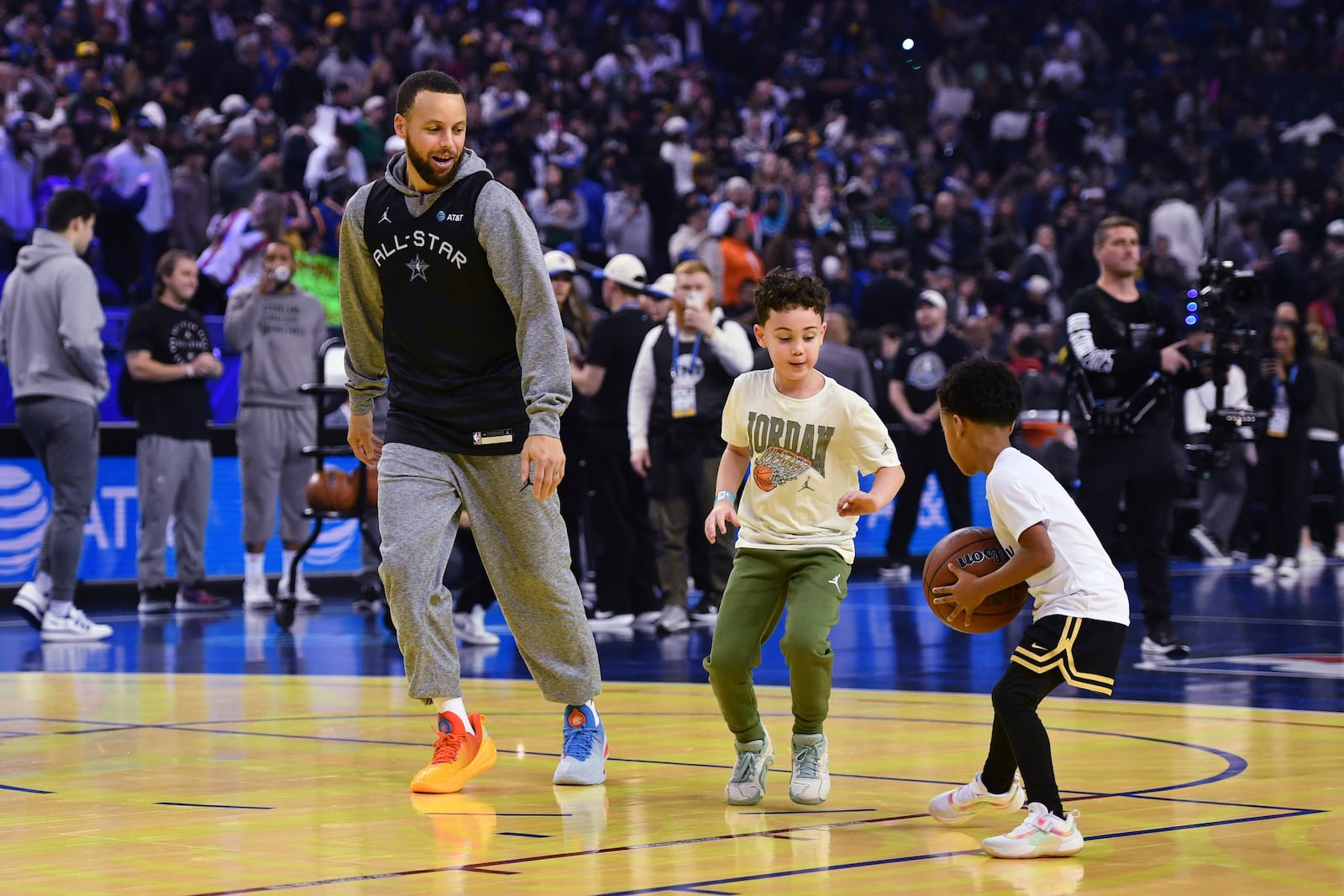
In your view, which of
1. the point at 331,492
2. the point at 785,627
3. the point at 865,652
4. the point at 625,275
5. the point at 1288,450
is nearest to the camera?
the point at 785,627

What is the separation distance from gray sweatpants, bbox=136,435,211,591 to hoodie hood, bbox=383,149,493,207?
805 centimetres

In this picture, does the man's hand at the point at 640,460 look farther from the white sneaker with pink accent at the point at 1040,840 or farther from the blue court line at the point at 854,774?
the white sneaker with pink accent at the point at 1040,840

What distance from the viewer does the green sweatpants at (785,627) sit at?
18.8 feet

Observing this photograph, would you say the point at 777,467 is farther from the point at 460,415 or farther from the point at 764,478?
the point at 460,415

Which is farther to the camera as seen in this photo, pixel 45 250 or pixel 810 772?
pixel 45 250

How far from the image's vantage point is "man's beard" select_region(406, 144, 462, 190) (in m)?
6.00

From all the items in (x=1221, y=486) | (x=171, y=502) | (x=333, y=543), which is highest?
(x=171, y=502)

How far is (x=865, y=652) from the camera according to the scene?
35.9 feet

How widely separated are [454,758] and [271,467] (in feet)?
28.5

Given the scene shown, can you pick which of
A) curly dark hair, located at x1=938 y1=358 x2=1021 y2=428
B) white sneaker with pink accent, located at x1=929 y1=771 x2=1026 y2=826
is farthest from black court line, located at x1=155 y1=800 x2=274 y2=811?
curly dark hair, located at x1=938 y1=358 x2=1021 y2=428

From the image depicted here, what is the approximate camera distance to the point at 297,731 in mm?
7496

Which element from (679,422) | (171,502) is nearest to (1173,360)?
(679,422)

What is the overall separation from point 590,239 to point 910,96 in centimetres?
960

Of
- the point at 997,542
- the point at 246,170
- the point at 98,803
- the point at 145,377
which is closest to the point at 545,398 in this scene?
the point at 997,542
